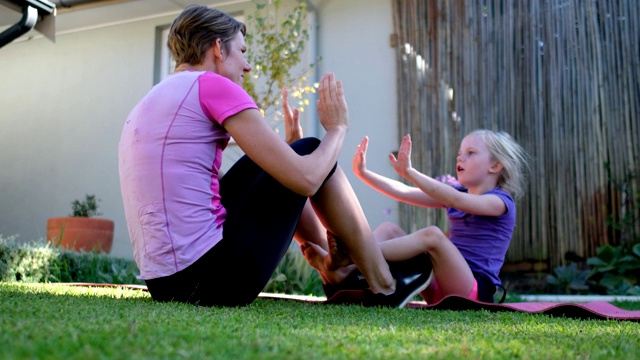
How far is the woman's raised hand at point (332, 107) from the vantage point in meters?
2.36

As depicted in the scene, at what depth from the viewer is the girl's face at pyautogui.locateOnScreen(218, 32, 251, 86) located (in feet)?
7.73

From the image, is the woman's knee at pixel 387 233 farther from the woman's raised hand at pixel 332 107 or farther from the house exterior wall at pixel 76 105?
the house exterior wall at pixel 76 105

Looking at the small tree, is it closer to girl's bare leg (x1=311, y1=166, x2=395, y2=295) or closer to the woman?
girl's bare leg (x1=311, y1=166, x2=395, y2=295)

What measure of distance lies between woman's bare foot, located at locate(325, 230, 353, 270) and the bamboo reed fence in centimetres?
301

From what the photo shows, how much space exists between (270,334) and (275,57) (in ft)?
14.8

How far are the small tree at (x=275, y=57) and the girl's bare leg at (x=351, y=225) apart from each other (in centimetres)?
289

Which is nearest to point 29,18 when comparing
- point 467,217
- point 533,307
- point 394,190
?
point 394,190

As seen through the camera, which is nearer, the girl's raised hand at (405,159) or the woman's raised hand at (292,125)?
the woman's raised hand at (292,125)

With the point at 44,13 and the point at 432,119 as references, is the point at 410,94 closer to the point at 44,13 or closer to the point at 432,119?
the point at 432,119

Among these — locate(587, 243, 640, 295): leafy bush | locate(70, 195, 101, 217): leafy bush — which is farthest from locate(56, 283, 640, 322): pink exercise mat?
locate(70, 195, 101, 217): leafy bush

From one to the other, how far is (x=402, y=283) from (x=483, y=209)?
23.4 inches

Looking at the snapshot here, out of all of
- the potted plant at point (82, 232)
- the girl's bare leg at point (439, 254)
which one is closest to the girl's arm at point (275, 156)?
the girl's bare leg at point (439, 254)

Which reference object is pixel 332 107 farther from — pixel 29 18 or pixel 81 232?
pixel 81 232

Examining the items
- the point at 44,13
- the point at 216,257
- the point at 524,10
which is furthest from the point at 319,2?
the point at 216,257
